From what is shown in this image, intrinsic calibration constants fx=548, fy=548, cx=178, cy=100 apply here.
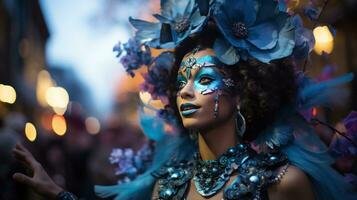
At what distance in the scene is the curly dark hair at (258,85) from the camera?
3014 mm

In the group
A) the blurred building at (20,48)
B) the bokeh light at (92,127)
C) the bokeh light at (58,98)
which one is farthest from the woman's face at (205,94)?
the bokeh light at (58,98)

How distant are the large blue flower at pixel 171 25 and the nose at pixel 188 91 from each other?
0.92 feet

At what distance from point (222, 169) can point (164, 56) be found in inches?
37.5

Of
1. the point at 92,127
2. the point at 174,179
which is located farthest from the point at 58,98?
the point at 174,179

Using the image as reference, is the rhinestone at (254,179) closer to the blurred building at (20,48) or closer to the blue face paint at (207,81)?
the blue face paint at (207,81)

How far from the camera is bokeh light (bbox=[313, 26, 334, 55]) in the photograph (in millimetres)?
3416

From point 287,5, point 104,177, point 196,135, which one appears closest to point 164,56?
point 196,135

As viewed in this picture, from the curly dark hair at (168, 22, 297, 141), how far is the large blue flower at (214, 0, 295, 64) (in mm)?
86

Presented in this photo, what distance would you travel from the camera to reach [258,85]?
3016mm

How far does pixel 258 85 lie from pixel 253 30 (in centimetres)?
30

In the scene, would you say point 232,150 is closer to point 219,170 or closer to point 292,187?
point 219,170

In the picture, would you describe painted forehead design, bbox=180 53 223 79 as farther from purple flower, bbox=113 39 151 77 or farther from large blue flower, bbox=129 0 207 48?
purple flower, bbox=113 39 151 77

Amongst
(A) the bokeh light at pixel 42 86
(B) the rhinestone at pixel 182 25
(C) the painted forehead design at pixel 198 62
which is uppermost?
(B) the rhinestone at pixel 182 25

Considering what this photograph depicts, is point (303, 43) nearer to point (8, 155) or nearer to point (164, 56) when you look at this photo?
point (164, 56)
